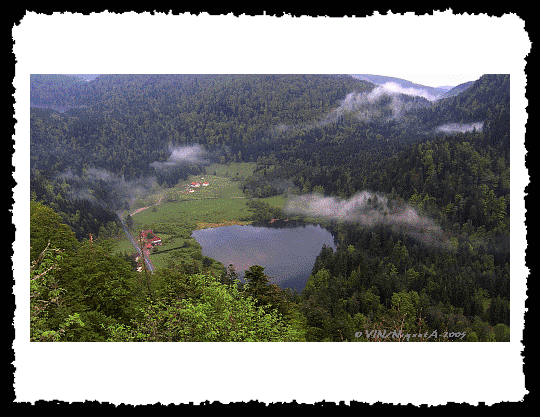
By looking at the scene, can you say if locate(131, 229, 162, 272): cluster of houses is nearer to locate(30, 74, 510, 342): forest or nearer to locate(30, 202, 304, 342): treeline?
locate(30, 74, 510, 342): forest

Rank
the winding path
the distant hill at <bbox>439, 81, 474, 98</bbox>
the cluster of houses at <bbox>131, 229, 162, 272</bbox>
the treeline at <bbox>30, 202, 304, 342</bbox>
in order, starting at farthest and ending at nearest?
the cluster of houses at <bbox>131, 229, 162, 272</bbox>
the winding path
the distant hill at <bbox>439, 81, 474, 98</bbox>
the treeline at <bbox>30, 202, 304, 342</bbox>

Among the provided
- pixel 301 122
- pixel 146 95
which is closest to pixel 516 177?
pixel 301 122

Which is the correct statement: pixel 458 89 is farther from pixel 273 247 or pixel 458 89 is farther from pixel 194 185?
pixel 194 185

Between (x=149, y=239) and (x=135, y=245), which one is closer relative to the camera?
(x=135, y=245)

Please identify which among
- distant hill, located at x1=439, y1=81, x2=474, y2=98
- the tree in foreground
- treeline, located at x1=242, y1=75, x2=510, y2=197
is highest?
distant hill, located at x1=439, y1=81, x2=474, y2=98

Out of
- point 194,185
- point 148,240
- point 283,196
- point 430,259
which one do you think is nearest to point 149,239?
point 148,240

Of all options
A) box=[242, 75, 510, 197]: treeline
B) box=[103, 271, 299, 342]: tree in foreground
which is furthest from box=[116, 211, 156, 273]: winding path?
box=[242, 75, 510, 197]: treeline
